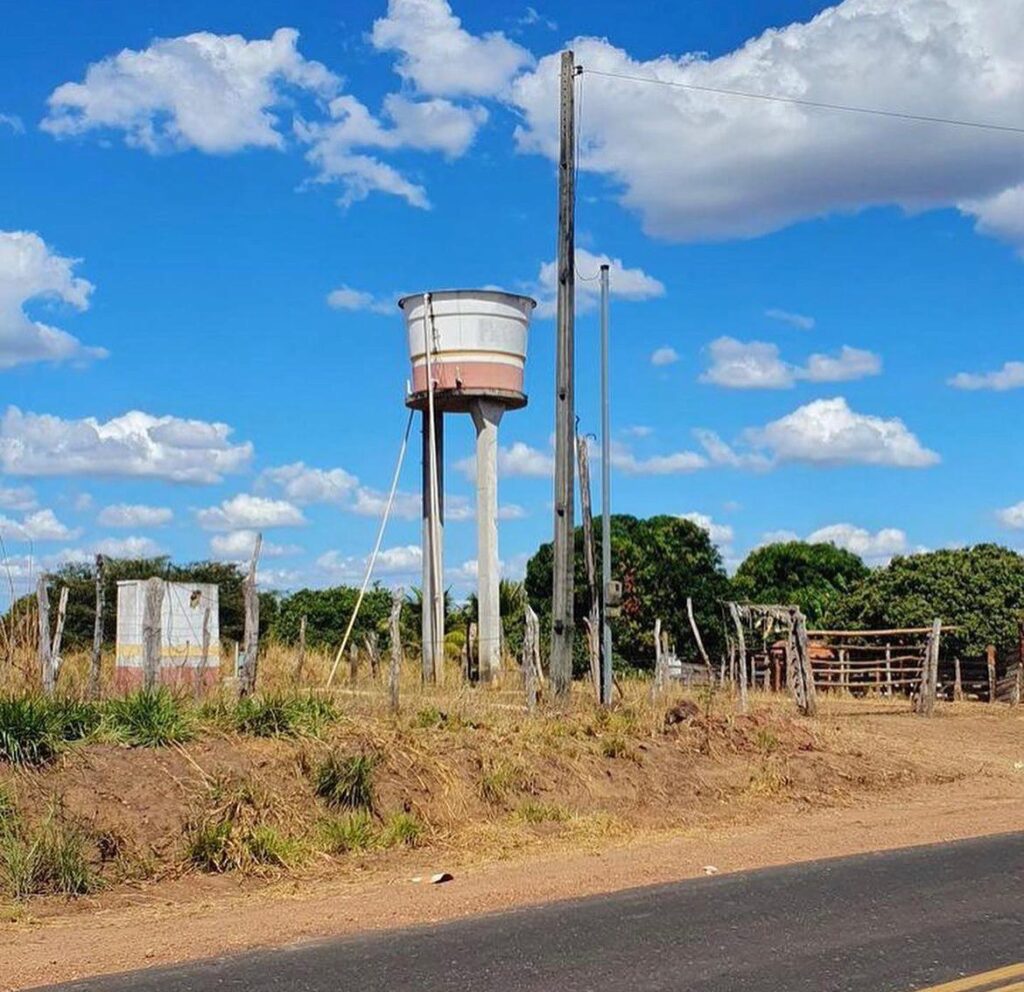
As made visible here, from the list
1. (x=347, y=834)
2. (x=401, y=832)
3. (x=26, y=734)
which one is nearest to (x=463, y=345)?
(x=401, y=832)

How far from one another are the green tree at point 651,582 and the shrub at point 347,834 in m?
22.1

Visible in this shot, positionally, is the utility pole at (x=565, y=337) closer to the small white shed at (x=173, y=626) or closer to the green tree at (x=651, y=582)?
the small white shed at (x=173, y=626)

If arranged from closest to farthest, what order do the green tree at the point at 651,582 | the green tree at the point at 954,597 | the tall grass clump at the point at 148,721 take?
the tall grass clump at the point at 148,721
the green tree at the point at 954,597
the green tree at the point at 651,582

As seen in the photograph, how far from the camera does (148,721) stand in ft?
44.8

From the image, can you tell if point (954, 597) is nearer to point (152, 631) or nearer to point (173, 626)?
point (173, 626)

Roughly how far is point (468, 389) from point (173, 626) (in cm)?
851

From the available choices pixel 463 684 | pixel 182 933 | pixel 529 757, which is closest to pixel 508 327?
pixel 463 684

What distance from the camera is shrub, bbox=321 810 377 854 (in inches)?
502

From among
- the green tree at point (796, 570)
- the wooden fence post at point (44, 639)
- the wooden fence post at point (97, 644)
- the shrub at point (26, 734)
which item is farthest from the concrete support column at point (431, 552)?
the green tree at point (796, 570)

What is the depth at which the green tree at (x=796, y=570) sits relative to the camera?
5953 centimetres

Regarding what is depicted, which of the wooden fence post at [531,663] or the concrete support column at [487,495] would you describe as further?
the concrete support column at [487,495]

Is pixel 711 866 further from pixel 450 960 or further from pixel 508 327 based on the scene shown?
pixel 508 327

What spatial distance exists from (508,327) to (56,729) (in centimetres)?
1743

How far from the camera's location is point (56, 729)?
42.1 feet
